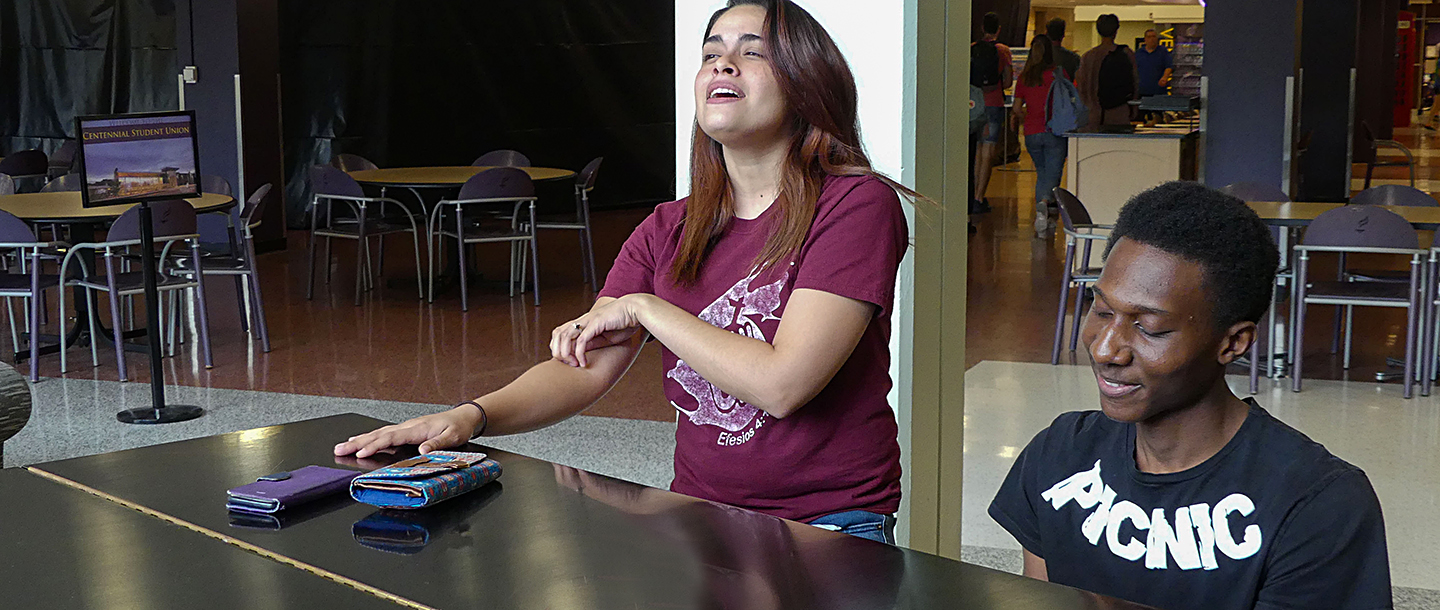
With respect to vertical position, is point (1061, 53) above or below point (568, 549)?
above

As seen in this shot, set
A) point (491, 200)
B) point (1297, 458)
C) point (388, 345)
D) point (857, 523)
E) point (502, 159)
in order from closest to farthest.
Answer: point (1297, 458) → point (857, 523) → point (388, 345) → point (491, 200) → point (502, 159)

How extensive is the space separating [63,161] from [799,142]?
9.65 metres

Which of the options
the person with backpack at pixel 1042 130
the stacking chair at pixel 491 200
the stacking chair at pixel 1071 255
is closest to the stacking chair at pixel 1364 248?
the stacking chair at pixel 1071 255

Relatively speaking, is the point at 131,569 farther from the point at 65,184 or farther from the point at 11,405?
the point at 65,184

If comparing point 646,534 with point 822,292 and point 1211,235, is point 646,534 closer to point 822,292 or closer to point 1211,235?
point 822,292

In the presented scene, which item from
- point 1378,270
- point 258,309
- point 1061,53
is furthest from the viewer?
point 1061,53

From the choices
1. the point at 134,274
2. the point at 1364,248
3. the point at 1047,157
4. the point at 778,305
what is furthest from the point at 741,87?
the point at 1047,157

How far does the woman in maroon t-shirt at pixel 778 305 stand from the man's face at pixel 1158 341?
0.35m

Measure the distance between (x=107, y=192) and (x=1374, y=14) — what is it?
1619 cm

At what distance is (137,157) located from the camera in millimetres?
5262

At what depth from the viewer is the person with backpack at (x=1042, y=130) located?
Result: 11.1 m

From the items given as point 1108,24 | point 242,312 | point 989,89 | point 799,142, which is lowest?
point 242,312

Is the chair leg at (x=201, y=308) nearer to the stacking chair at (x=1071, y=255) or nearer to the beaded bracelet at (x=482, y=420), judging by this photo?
the stacking chair at (x=1071, y=255)

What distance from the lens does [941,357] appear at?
2.83 m
